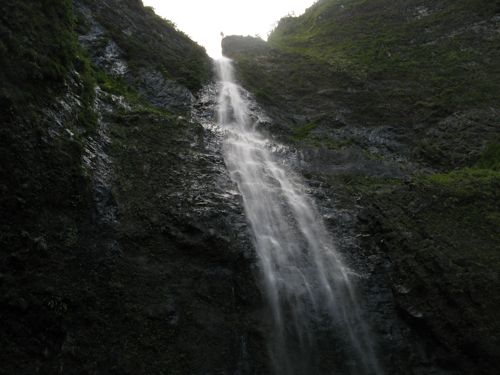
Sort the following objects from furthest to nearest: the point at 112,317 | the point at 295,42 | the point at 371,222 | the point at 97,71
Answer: the point at 295,42 < the point at 97,71 < the point at 371,222 < the point at 112,317

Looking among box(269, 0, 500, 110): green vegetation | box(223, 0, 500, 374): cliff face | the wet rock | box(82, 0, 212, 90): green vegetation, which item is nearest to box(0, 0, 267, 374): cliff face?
the wet rock

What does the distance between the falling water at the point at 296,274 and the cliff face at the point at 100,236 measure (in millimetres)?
446

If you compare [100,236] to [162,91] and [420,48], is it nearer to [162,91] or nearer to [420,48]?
[162,91]

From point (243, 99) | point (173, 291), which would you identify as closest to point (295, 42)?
point (243, 99)

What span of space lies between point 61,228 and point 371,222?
236 inches

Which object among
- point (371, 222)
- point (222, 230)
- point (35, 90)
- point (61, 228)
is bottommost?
point (371, 222)

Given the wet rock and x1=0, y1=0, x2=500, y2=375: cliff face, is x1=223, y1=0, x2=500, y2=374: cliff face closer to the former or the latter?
x1=0, y1=0, x2=500, y2=375: cliff face

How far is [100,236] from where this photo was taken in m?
6.20

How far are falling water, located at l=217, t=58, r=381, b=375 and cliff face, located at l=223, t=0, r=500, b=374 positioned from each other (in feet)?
2.97

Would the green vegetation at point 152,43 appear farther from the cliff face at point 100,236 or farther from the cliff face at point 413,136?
the cliff face at point 100,236

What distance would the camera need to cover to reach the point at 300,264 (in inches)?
303

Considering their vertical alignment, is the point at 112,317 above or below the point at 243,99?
below

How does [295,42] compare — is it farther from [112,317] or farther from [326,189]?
[112,317]

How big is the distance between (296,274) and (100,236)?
11.1 feet
